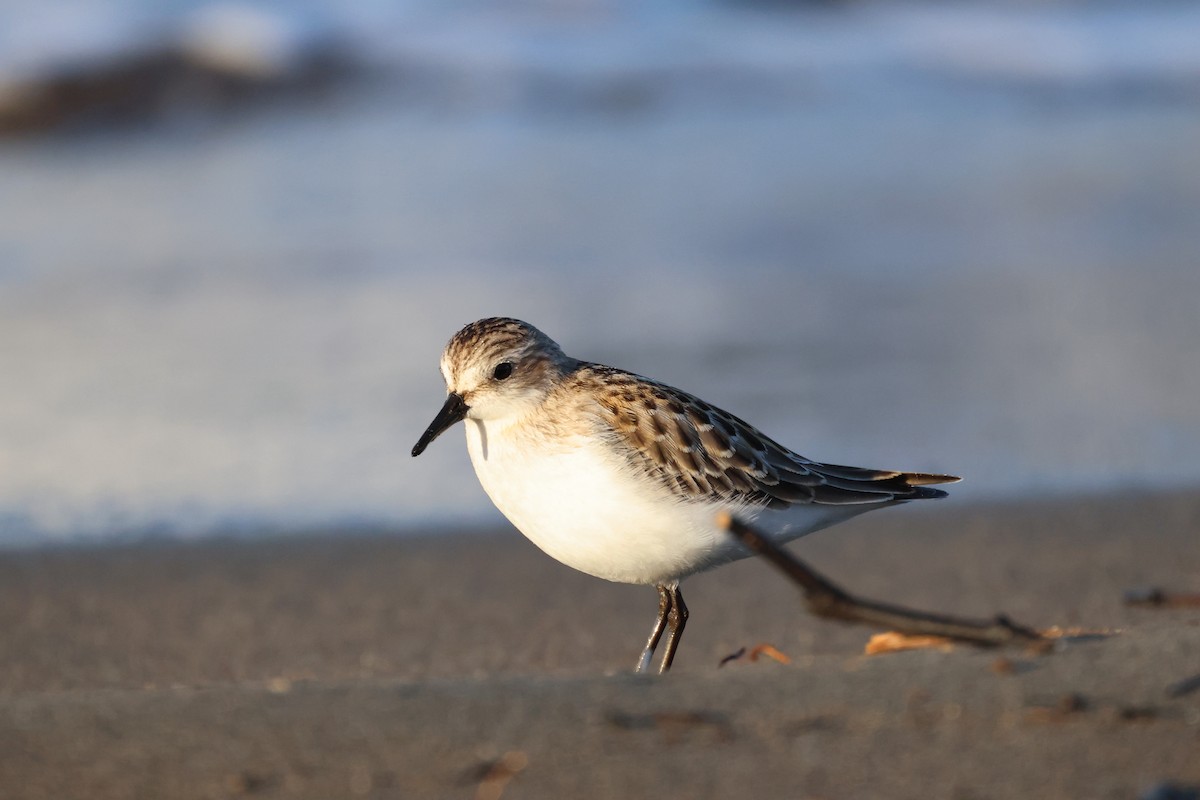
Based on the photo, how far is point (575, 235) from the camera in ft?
29.8

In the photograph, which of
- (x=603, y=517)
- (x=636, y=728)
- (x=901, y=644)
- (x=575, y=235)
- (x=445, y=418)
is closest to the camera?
(x=636, y=728)

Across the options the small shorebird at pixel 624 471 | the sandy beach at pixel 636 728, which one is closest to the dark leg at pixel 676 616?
the small shorebird at pixel 624 471

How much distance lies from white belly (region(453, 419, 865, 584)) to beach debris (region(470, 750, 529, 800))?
1260 mm

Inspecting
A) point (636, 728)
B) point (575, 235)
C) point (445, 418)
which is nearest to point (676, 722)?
point (636, 728)

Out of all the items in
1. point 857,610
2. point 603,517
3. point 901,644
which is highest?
point 857,610

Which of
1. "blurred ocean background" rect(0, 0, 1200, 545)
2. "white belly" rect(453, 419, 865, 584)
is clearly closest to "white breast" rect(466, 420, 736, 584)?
"white belly" rect(453, 419, 865, 584)

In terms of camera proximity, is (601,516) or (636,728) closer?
(636,728)

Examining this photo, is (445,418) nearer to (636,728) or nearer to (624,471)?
(624,471)

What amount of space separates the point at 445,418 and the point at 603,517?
1.98 feet

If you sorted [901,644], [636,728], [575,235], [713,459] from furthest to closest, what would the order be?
[575,235], [713,459], [901,644], [636,728]

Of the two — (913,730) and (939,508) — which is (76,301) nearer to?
(939,508)

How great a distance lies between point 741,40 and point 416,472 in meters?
8.37

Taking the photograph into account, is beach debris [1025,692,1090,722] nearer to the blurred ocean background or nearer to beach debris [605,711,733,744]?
beach debris [605,711,733,744]

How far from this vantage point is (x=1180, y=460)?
5.69 metres
